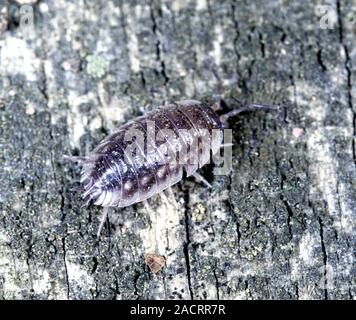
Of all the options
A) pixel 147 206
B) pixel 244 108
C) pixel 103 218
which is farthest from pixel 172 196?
pixel 244 108

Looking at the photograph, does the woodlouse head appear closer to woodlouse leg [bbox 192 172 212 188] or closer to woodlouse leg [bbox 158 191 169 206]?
woodlouse leg [bbox 158 191 169 206]

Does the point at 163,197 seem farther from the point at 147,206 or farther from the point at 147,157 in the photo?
the point at 147,157

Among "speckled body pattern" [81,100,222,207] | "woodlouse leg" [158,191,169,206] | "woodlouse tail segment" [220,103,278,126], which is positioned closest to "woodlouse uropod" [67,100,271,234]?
"speckled body pattern" [81,100,222,207]

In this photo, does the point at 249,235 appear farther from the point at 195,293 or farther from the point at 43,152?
the point at 43,152

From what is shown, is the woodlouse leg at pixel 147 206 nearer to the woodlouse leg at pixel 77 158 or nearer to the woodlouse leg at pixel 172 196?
the woodlouse leg at pixel 172 196

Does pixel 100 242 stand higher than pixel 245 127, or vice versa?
pixel 245 127

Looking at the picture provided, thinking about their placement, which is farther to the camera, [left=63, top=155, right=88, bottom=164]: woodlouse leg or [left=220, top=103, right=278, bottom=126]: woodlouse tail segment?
[left=220, top=103, right=278, bottom=126]: woodlouse tail segment

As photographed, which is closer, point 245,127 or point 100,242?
point 100,242
